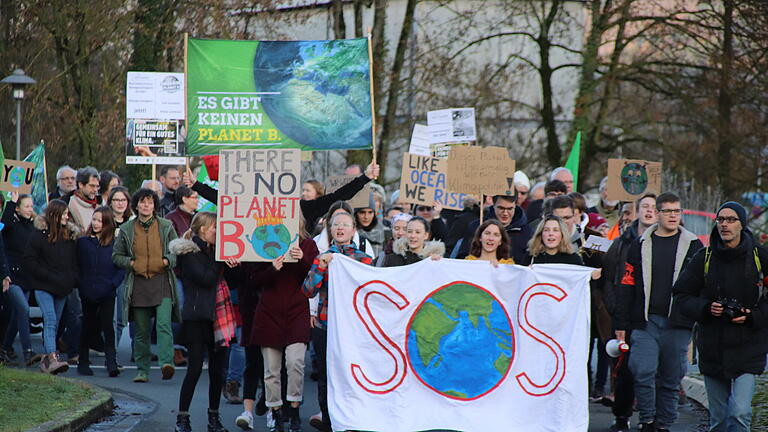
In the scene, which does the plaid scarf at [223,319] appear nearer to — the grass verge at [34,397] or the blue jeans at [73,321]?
the grass verge at [34,397]

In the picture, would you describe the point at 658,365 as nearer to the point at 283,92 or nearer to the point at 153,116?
the point at 283,92

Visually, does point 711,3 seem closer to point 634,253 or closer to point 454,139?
point 454,139

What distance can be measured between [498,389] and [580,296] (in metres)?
0.95

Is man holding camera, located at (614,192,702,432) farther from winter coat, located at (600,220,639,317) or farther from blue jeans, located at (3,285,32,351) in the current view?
blue jeans, located at (3,285,32,351)

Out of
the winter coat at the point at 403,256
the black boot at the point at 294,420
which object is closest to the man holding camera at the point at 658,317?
the winter coat at the point at 403,256

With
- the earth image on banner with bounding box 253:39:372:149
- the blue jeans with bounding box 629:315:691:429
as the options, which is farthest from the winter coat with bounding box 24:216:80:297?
the blue jeans with bounding box 629:315:691:429

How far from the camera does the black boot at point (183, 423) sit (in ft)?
30.1

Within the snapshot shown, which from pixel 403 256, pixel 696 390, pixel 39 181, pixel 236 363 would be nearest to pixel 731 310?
pixel 403 256

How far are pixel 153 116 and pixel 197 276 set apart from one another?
6366 millimetres

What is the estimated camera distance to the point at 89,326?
1249 centimetres

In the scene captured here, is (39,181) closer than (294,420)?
No

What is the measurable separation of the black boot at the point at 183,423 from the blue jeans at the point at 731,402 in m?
3.90

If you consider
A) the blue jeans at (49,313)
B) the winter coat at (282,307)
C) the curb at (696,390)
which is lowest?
the curb at (696,390)

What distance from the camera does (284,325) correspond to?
9273 mm
